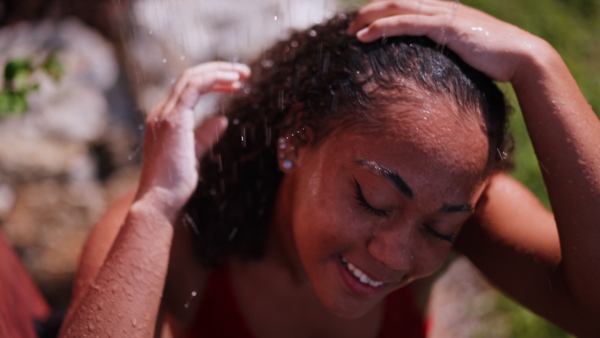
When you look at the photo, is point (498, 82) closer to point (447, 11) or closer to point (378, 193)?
point (447, 11)

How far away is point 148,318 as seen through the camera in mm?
2053

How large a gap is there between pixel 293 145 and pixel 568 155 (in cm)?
97

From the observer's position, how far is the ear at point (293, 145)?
220 centimetres

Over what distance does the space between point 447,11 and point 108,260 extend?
148cm

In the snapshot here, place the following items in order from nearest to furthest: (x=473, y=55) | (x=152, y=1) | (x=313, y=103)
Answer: (x=473, y=55), (x=313, y=103), (x=152, y=1)

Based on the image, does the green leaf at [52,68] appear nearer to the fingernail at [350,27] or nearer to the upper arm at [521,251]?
the fingernail at [350,27]

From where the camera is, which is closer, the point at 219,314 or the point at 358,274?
the point at 358,274

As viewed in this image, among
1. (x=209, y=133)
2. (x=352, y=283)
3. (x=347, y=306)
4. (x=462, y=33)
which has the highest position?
(x=462, y=33)

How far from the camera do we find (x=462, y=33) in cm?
205

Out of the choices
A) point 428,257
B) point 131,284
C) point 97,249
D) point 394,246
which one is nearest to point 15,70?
point 97,249

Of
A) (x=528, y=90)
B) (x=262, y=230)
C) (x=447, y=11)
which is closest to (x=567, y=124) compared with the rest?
(x=528, y=90)

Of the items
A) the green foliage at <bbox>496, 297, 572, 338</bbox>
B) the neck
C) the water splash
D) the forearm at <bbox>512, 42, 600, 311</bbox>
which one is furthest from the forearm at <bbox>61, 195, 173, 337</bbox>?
the green foliage at <bbox>496, 297, 572, 338</bbox>

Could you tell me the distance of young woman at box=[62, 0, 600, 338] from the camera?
6.36 feet

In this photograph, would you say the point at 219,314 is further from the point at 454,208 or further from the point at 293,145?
the point at 454,208
